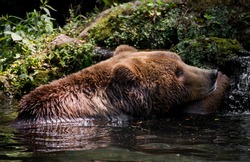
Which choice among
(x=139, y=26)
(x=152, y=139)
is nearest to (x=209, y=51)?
(x=139, y=26)

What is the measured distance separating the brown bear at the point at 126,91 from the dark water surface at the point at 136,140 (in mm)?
256

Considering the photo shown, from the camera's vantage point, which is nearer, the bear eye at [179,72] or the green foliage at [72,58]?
the bear eye at [179,72]

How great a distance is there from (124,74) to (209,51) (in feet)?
7.51

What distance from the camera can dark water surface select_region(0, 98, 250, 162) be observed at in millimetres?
4594

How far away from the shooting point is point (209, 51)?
28.1ft

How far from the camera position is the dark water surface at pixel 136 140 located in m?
4.59

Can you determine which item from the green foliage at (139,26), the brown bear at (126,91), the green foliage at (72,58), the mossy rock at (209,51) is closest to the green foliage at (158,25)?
the green foliage at (139,26)

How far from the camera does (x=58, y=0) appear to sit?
16969 mm

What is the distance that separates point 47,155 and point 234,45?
4.87 metres

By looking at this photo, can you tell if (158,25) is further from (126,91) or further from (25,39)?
(126,91)

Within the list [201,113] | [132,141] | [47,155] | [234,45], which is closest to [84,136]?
[132,141]

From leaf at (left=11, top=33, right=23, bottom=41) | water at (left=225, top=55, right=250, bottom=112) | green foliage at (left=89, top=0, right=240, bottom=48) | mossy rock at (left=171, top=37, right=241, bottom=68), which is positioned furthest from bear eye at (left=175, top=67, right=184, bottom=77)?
leaf at (left=11, top=33, right=23, bottom=41)

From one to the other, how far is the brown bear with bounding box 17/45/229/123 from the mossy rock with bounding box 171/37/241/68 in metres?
1.12

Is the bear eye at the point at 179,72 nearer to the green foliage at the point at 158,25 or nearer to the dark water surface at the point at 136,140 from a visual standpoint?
the dark water surface at the point at 136,140
